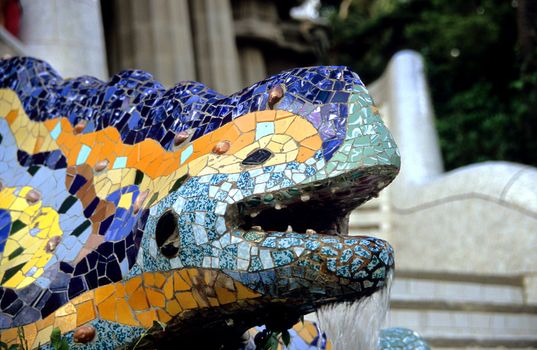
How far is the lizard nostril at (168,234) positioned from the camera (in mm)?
2875

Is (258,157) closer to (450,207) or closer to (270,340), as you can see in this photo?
(270,340)

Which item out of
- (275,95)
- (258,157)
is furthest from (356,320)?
(275,95)

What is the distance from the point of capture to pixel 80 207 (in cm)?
344

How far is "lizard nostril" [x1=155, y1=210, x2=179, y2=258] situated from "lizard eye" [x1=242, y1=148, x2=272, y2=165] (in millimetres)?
276

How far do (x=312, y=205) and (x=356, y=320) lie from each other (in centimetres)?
38

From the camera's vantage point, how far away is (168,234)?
290 cm

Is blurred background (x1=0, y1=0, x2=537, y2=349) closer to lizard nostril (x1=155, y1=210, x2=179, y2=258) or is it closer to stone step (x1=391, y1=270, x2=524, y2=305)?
stone step (x1=391, y1=270, x2=524, y2=305)

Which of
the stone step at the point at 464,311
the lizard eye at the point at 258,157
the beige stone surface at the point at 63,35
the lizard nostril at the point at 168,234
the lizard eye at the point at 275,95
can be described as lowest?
the stone step at the point at 464,311

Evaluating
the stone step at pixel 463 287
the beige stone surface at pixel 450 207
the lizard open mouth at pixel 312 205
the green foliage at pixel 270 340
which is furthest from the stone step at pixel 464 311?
the lizard open mouth at pixel 312 205

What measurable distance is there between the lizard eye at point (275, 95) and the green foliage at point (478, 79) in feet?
32.7

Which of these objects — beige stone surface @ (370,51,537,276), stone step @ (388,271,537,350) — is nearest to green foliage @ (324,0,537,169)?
beige stone surface @ (370,51,537,276)

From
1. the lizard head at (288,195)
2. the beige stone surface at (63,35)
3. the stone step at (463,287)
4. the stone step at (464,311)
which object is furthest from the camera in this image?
the stone step at (463,287)

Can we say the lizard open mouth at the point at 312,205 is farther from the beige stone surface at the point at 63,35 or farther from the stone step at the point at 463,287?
the stone step at the point at 463,287

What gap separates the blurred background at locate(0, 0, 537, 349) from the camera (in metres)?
7.42
